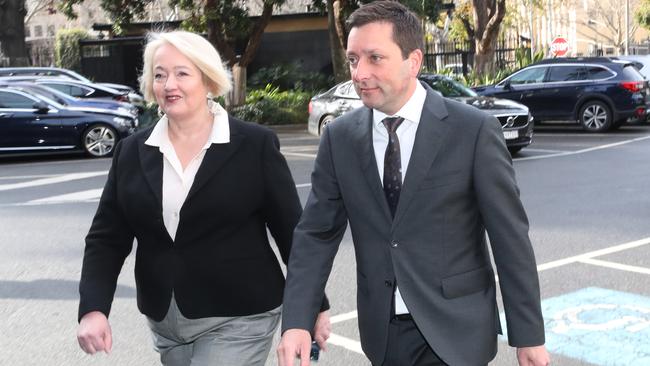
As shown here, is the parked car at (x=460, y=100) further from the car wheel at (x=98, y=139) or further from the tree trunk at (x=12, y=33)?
the tree trunk at (x=12, y=33)

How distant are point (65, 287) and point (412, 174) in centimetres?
543

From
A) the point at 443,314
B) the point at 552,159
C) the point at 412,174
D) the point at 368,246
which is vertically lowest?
the point at 552,159

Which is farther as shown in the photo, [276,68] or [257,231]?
[276,68]

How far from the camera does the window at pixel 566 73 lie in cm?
2211

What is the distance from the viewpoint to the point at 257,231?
3.49 m

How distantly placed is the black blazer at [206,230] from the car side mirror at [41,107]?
16.1 m

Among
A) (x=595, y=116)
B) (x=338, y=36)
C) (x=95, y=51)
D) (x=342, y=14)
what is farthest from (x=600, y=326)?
(x=95, y=51)

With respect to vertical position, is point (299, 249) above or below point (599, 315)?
above

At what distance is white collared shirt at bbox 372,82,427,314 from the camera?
3.01 meters

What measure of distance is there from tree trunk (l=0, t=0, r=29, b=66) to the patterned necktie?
105 ft

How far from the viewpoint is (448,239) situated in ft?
9.64

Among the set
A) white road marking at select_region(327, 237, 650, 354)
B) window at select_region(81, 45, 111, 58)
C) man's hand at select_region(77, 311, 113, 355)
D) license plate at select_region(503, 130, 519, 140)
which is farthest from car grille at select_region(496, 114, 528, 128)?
window at select_region(81, 45, 111, 58)

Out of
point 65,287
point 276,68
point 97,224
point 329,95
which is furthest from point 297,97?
point 97,224

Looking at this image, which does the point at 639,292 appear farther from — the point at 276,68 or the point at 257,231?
the point at 276,68
